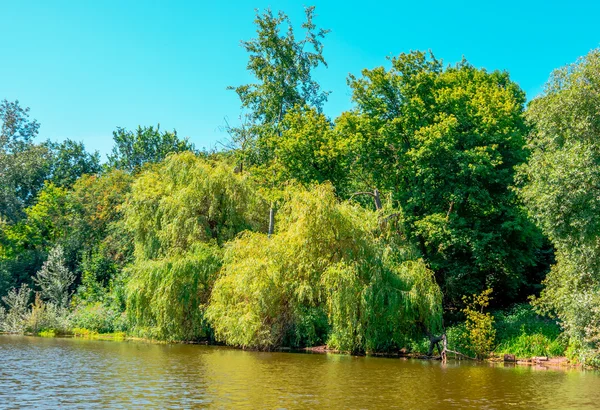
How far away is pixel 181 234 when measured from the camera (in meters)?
34.2

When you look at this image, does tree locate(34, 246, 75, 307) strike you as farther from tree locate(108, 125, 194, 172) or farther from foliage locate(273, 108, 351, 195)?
tree locate(108, 125, 194, 172)

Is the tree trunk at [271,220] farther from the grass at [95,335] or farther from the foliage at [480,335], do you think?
the foliage at [480,335]

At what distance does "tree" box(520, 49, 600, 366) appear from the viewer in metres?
24.5

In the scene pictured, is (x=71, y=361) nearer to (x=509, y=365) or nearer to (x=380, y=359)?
(x=380, y=359)

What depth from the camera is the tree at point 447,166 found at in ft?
109

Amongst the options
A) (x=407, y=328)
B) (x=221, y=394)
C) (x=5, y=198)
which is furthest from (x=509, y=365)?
(x=5, y=198)

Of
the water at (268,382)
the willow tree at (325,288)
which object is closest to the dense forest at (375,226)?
the willow tree at (325,288)

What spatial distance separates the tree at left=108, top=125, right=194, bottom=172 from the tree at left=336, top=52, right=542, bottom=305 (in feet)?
132

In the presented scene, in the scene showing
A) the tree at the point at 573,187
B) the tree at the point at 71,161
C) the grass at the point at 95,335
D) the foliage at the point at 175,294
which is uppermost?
the tree at the point at 71,161

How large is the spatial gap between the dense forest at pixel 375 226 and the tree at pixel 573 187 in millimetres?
80

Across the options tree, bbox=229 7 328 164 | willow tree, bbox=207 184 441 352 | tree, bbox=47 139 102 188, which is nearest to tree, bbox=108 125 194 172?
tree, bbox=47 139 102 188

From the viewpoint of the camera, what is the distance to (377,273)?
2800 cm

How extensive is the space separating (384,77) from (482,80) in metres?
10.3

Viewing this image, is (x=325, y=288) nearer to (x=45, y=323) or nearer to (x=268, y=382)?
(x=268, y=382)
